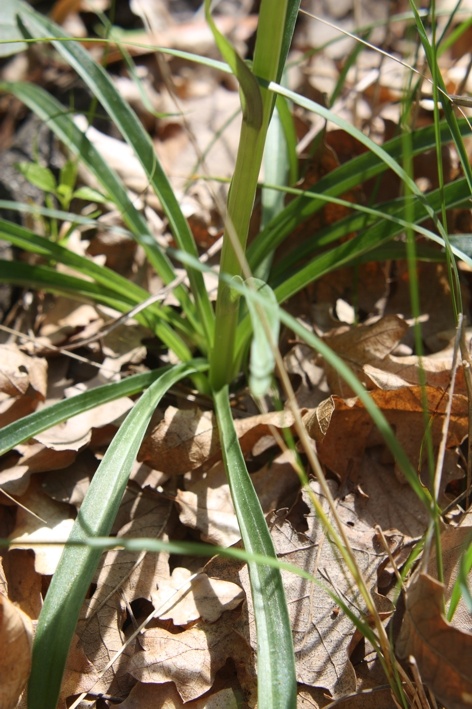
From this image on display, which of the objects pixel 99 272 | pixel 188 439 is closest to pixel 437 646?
pixel 188 439

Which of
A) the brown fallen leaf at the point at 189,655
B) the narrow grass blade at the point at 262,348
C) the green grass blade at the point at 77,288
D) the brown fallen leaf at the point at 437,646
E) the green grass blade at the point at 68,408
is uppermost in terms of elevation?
the narrow grass blade at the point at 262,348

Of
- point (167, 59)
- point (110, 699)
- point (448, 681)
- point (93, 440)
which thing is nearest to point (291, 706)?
point (448, 681)

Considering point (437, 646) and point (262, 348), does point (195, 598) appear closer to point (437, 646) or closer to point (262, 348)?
point (437, 646)

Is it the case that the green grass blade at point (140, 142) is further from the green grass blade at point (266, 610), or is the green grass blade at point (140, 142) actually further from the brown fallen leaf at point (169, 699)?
the brown fallen leaf at point (169, 699)

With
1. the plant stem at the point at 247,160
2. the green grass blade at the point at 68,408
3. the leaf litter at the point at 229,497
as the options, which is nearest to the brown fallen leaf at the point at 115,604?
the leaf litter at the point at 229,497

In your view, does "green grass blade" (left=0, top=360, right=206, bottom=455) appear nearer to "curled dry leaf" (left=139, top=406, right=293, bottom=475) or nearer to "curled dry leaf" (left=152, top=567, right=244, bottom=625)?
"curled dry leaf" (left=139, top=406, right=293, bottom=475)

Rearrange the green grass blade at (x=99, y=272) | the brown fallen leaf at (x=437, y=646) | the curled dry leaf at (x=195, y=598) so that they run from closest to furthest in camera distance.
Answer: the brown fallen leaf at (x=437, y=646) → the curled dry leaf at (x=195, y=598) → the green grass blade at (x=99, y=272)

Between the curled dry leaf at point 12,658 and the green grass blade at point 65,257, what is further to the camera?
the green grass blade at point 65,257
